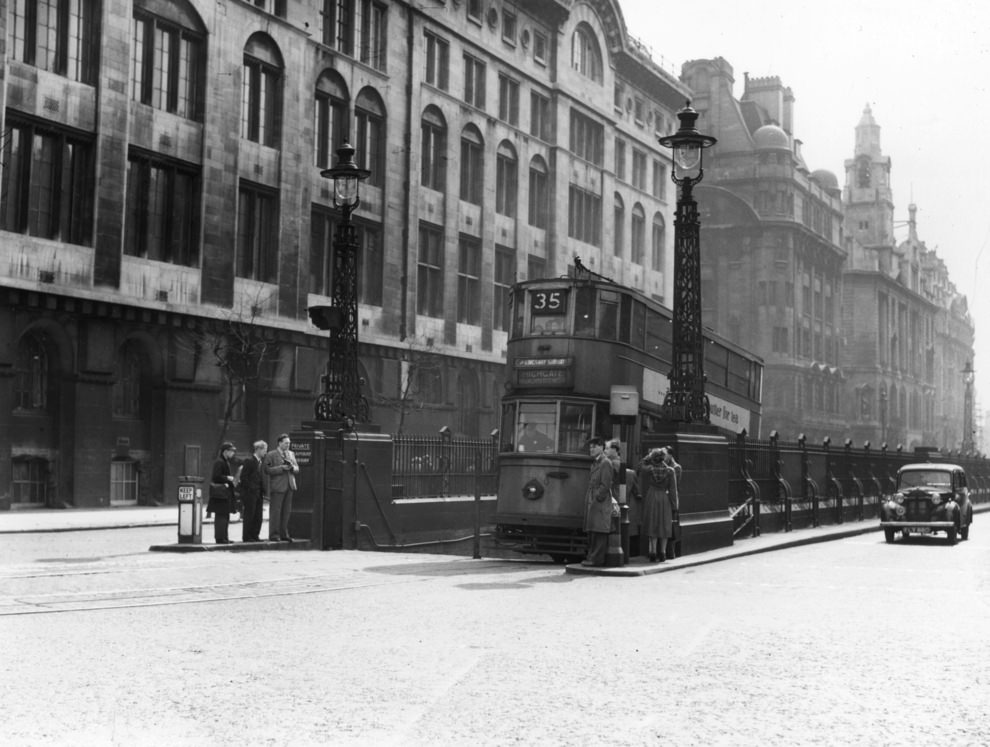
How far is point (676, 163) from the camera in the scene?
21.7 m

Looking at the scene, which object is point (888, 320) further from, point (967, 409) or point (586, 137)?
point (586, 137)

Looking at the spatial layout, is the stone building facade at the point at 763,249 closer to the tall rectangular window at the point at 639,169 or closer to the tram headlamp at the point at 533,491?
the tall rectangular window at the point at 639,169

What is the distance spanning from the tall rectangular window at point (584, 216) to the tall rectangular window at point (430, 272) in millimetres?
10240

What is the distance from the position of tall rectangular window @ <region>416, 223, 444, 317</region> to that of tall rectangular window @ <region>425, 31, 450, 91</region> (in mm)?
5425

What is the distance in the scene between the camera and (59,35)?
101 ft

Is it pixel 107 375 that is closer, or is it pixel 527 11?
pixel 107 375

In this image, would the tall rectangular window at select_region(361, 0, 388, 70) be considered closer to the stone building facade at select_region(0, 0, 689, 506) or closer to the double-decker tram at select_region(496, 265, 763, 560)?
the stone building facade at select_region(0, 0, 689, 506)

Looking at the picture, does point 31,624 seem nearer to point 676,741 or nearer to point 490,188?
point 676,741

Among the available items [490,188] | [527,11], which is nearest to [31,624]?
[490,188]

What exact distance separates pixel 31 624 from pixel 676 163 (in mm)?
14030

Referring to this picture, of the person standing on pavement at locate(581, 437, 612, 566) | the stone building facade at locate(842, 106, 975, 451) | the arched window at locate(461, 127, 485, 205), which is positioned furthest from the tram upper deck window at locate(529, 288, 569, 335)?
the stone building facade at locate(842, 106, 975, 451)

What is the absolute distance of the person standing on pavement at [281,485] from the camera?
69.2 feet

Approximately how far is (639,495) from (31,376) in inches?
678

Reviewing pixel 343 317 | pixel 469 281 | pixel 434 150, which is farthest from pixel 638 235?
pixel 343 317
